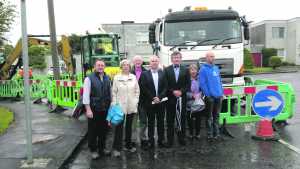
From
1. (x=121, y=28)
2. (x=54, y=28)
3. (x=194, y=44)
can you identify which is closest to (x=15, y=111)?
(x=54, y=28)

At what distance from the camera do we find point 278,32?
58.1 meters

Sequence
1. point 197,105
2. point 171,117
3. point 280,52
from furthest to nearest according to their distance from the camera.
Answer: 1. point 280,52
2. point 197,105
3. point 171,117

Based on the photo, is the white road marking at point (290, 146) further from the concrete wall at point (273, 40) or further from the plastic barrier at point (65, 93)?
the concrete wall at point (273, 40)

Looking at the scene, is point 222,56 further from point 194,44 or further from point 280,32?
point 280,32

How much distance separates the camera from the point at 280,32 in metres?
58.3

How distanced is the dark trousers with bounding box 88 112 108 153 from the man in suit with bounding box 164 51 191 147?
1394 mm

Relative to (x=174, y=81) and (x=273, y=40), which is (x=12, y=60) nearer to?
(x=174, y=81)

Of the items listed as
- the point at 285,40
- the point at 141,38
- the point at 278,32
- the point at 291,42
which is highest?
the point at 278,32

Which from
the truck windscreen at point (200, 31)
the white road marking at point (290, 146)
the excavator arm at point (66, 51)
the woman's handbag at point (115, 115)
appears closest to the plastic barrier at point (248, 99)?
the white road marking at point (290, 146)

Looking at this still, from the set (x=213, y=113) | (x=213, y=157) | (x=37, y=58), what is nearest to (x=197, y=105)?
(x=213, y=113)

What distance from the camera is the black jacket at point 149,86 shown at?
26.8 feet

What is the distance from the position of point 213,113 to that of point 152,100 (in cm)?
163

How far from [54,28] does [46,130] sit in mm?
5750

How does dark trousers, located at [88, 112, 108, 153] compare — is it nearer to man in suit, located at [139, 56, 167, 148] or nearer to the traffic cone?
man in suit, located at [139, 56, 167, 148]
